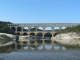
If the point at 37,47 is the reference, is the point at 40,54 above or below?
above

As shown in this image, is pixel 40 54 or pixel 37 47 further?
pixel 37 47

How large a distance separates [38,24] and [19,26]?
17.1 metres

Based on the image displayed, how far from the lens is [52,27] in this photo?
163m

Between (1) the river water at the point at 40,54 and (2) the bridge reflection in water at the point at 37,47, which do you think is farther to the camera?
(2) the bridge reflection in water at the point at 37,47

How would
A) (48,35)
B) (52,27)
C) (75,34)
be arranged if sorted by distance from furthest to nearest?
(48,35) → (52,27) → (75,34)

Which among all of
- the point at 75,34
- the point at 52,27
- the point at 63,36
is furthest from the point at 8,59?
→ the point at 52,27

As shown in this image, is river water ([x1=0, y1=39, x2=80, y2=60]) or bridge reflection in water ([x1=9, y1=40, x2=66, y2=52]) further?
bridge reflection in water ([x1=9, y1=40, x2=66, y2=52])

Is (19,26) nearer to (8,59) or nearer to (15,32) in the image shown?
(15,32)

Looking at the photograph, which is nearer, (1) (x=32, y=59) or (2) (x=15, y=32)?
(1) (x=32, y=59)

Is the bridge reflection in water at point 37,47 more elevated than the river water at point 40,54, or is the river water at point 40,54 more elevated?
the river water at point 40,54

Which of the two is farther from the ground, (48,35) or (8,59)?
(8,59)

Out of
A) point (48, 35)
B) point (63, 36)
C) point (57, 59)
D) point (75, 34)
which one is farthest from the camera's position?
point (48, 35)

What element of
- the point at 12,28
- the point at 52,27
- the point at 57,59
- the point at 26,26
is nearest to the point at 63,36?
the point at 52,27

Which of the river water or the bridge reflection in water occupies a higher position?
the river water
